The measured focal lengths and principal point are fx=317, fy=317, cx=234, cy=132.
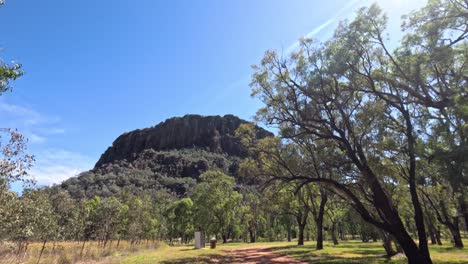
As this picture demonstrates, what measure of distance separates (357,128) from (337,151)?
269 centimetres

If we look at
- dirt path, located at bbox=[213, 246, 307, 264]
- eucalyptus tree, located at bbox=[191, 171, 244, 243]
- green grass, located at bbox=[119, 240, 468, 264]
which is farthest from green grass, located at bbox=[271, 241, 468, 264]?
eucalyptus tree, located at bbox=[191, 171, 244, 243]

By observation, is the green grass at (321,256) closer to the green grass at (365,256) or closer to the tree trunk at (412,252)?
the green grass at (365,256)

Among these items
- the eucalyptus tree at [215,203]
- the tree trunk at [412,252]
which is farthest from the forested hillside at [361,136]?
the eucalyptus tree at [215,203]

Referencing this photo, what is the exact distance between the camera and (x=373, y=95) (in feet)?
57.2

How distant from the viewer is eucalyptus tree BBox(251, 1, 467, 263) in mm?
14164

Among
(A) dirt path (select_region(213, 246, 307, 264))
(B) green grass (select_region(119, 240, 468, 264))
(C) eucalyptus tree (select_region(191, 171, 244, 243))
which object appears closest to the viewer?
(B) green grass (select_region(119, 240, 468, 264))

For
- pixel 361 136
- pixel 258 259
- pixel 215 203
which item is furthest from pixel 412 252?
pixel 215 203

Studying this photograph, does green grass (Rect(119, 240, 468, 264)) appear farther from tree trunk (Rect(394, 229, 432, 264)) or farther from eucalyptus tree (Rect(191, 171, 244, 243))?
eucalyptus tree (Rect(191, 171, 244, 243))

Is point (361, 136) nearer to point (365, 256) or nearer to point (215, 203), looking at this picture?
point (365, 256)

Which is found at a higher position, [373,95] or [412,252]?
[373,95]

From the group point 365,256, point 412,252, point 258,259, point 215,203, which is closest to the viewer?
point 412,252

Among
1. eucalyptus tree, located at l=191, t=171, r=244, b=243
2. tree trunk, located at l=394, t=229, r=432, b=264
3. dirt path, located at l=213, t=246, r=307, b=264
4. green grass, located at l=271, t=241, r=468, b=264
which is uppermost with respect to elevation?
eucalyptus tree, located at l=191, t=171, r=244, b=243

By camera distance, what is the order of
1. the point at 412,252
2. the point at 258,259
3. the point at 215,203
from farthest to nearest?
the point at 215,203 < the point at 258,259 < the point at 412,252

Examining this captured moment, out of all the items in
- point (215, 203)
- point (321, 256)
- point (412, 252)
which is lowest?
point (321, 256)
